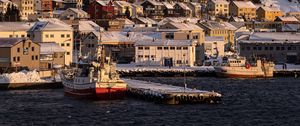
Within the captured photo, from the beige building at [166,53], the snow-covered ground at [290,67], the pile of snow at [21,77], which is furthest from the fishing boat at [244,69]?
the pile of snow at [21,77]

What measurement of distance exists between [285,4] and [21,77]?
85887 millimetres

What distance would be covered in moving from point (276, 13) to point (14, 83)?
68340 millimetres

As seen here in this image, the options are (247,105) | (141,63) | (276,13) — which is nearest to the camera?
(247,105)

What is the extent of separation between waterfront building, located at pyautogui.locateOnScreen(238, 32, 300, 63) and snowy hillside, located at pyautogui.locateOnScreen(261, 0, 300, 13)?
52944 millimetres

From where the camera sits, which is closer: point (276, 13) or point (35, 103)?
point (35, 103)

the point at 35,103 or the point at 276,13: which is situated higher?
the point at 276,13

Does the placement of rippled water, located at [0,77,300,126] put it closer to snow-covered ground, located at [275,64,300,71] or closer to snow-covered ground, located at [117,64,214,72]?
snow-covered ground, located at [117,64,214,72]

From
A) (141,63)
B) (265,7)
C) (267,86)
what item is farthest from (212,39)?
(265,7)

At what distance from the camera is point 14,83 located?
4469cm

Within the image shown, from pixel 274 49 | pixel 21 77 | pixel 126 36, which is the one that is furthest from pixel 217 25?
pixel 21 77

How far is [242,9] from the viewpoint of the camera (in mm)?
109938

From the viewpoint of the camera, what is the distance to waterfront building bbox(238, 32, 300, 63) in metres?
65.0

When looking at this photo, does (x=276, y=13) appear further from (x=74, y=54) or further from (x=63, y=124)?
(x=63, y=124)

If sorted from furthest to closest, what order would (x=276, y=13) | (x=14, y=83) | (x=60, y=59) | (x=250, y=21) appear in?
(x=276, y=13), (x=250, y=21), (x=60, y=59), (x=14, y=83)
